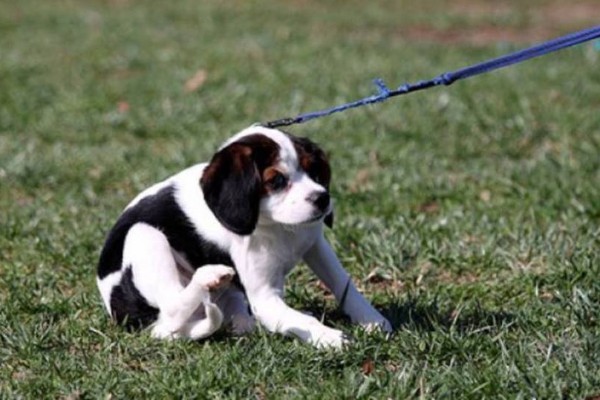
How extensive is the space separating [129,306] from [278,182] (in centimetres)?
83

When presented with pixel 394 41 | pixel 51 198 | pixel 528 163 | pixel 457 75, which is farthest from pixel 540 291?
pixel 394 41

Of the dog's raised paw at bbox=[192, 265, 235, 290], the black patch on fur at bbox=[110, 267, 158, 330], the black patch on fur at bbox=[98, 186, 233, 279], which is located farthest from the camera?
the black patch on fur at bbox=[110, 267, 158, 330]

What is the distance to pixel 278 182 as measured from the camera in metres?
4.86

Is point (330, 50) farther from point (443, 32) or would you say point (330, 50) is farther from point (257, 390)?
point (257, 390)

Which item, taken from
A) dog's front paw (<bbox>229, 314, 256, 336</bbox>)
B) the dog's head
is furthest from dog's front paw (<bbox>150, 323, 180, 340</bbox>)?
the dog's head

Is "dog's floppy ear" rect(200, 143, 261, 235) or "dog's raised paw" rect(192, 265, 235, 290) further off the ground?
"dog's floppy ear" rect(200, 143, 261, 235)

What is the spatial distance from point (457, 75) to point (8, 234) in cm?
281

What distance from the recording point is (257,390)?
463cm

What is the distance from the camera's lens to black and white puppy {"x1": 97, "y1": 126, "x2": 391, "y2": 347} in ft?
15.9

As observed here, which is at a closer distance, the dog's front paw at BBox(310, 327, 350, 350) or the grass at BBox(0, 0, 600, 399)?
the grass at BBox(0, 0, 600, 399)

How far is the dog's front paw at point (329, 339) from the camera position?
16.0 feet

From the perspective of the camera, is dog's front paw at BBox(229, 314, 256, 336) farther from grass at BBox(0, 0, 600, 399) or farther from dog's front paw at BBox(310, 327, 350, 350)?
dog's front paw at BBox(310, 327, 350, 350)

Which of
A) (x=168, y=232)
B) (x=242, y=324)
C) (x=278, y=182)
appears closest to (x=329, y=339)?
(x=242, y=324)

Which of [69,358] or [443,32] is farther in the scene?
[443,32]
